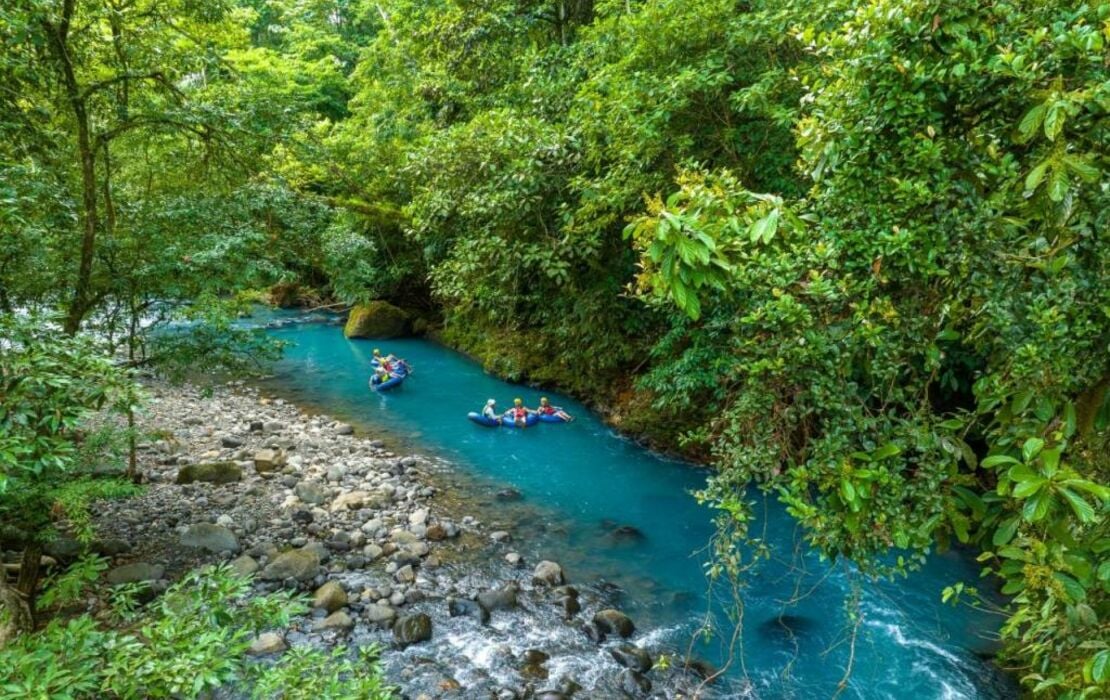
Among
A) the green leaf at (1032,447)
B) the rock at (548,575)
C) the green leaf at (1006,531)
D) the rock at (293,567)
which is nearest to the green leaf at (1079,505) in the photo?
the green leaf at (1032,447)

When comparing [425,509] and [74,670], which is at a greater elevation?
[74,670]

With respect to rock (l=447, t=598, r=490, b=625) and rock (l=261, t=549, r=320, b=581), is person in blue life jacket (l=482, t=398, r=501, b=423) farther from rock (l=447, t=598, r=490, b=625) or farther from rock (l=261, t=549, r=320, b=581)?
rock (l=447, t=598, r=490, b=625)

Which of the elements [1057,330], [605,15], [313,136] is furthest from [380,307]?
[1057,330]

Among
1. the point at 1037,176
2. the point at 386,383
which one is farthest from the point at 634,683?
the point at 386,383

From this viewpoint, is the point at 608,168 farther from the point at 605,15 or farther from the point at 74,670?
the point at 74,670

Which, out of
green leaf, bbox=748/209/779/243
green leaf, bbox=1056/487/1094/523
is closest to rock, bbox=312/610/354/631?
green leaf, bbox=748/209/779/243

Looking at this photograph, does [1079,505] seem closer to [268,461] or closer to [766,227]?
[766,227]

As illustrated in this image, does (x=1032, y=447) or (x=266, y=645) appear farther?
(x=266, y=645)
